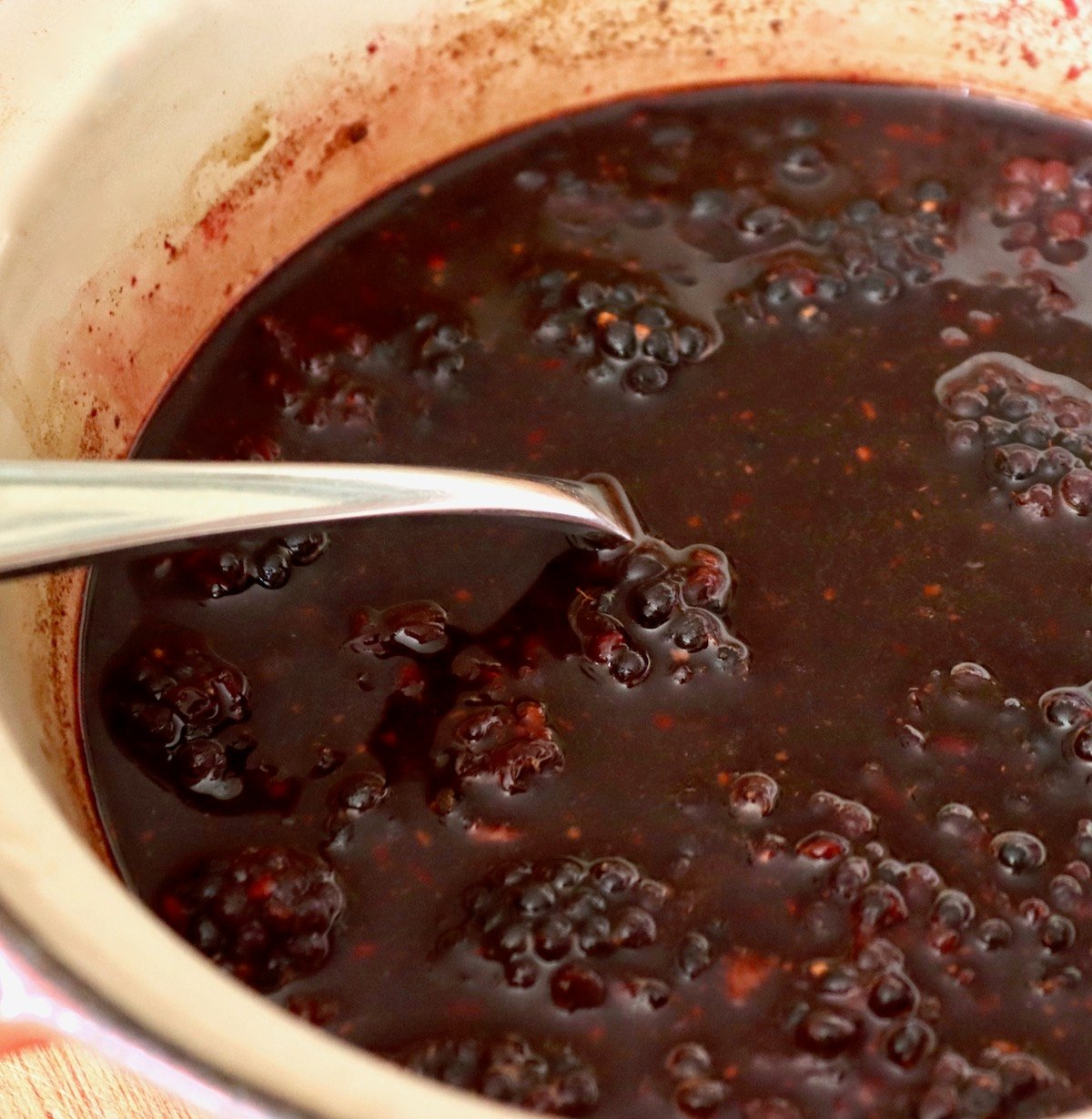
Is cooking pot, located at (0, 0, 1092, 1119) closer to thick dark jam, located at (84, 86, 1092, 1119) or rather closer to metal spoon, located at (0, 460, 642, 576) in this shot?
thick dark jam, located at (84, 86, 1092, 1119)

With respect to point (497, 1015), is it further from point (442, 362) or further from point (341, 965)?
point (442, 362)

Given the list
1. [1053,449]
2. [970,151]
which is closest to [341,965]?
[1053,449]

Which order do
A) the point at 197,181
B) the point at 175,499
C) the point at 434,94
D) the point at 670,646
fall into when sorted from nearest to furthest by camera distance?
the point at 175,499 → the point at 670,646 → the point at 197,181 → the point at 434,94

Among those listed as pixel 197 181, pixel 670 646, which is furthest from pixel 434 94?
pixel 670 646

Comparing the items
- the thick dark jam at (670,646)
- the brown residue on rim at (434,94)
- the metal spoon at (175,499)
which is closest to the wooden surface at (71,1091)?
the thick dark jam at (670,646)

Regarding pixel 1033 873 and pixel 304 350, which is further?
pixel 304 350

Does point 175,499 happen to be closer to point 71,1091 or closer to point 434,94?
point 71,1091
